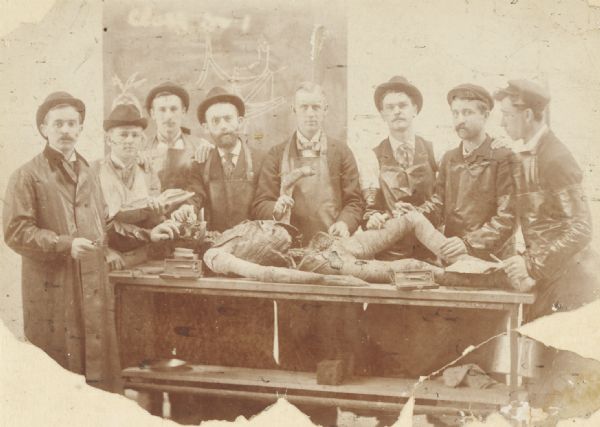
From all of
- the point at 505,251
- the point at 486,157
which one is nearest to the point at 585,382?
the point at 505,251

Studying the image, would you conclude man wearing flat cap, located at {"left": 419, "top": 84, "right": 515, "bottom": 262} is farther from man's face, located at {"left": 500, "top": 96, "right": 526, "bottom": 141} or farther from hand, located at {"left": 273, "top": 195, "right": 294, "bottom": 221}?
hand, located at {"left": 273, "top": 195, "right": 294, "bottom": 221}

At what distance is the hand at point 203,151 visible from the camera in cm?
447

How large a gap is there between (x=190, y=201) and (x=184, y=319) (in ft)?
2.02

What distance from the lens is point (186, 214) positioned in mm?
4457

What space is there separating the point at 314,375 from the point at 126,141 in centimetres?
157

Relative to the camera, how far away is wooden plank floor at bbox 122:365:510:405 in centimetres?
413

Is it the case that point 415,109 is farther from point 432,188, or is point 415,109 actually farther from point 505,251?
point 505,251

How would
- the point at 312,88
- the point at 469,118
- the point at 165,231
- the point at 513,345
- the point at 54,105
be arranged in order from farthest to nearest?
the point at 54,105, the point at 165,231, the point at 312,88, the point at 469,118, the point at 513,345

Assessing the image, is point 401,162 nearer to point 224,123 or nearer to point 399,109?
point 399,109

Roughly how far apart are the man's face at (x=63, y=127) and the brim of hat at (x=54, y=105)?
0.02 metres

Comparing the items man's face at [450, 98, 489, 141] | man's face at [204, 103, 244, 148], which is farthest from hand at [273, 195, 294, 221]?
man's face at [450, 98, 489, 141]

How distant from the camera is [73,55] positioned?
456 centimetres

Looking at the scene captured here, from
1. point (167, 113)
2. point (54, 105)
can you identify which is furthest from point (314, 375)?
point (54, 105)

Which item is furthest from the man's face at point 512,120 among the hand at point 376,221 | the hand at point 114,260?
the hand at point 114,260
